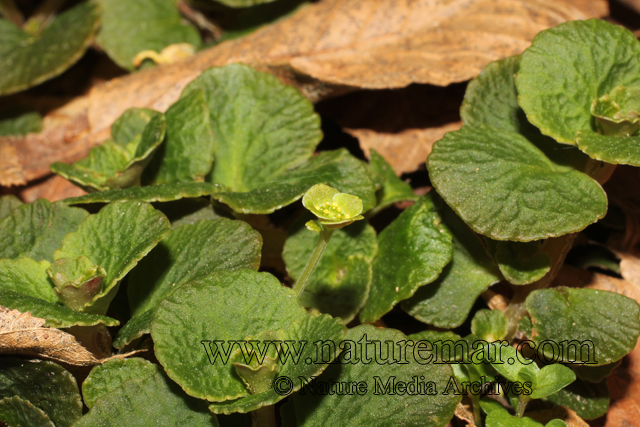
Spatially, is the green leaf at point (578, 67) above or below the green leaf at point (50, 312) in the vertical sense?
above

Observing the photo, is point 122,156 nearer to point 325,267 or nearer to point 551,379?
point 325,267

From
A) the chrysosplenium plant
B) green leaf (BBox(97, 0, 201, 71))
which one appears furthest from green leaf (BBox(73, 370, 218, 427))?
green leaf (BBox(97, 0, 201, 71))

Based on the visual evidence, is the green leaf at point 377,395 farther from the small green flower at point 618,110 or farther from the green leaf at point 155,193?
the small green flower at point 618,110

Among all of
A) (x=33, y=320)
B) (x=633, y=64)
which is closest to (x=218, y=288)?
(x=33, y=320)

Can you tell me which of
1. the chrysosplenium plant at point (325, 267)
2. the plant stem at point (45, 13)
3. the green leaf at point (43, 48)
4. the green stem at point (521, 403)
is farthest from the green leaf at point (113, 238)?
the plant stem at point (45, 13)

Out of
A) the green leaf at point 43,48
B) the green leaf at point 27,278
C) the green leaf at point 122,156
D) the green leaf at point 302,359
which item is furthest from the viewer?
the green leaf at point 43,48

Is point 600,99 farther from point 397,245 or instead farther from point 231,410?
point 231,410
